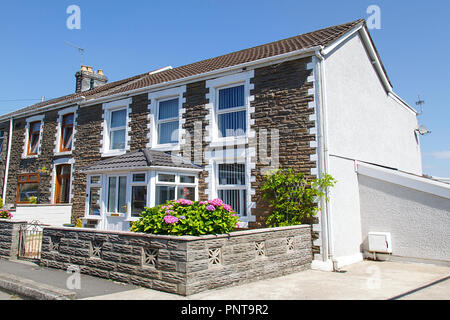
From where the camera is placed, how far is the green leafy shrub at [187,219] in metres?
6.46

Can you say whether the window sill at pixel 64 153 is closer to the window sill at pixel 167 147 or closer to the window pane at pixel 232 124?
the window sill at pixel 167 147

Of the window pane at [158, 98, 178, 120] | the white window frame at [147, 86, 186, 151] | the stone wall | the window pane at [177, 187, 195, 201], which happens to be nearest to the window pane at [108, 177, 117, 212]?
the white window frame at [147, 86, 186, 151]

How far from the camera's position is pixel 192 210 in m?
6.89

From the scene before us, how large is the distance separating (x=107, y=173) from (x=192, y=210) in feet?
20.1

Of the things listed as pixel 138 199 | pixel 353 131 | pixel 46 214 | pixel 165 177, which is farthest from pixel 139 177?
pixel 353 131

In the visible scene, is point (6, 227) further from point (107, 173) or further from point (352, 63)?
point (352, 63)

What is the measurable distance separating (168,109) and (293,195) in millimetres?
6238

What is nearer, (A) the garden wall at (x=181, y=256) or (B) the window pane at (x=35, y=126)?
(A) the garden wall at (x=181, y=256)

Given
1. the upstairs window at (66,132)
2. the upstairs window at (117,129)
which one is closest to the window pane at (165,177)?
the upstairs window at (117,129)

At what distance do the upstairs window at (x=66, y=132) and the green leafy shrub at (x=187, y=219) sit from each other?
10.7m

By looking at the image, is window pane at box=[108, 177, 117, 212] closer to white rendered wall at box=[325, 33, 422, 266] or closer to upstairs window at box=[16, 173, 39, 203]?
upstairs window at box=[16, 173, 39, 203]

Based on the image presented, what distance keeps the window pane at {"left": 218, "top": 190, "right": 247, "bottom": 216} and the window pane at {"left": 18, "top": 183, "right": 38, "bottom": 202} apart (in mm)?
10817

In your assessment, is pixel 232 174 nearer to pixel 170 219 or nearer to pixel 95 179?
pixel 170 219

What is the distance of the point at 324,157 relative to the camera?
9.19 m
